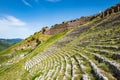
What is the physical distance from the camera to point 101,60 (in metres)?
11.6

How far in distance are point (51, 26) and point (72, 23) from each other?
15821 mm

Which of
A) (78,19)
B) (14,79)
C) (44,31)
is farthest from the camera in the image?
(44,31)

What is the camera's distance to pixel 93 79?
29.7 feet

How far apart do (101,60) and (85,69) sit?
4.02ft

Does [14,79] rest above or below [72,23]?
below

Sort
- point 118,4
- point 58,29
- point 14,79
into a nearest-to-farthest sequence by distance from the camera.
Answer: point 14,79, point 118,4, point 58,29

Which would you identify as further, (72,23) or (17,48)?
(17,48)

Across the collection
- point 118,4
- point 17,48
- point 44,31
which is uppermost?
point 118,4

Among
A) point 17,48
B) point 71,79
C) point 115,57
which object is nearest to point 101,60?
point 115,57

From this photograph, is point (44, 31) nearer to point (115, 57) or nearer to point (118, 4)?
point (118, 4)

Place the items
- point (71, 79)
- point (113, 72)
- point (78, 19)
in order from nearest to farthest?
point (113, 72), point (71, 79), point (78, 19)

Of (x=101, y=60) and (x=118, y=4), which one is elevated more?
(x=118, y=4)

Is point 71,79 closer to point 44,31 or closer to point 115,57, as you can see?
point 115,57

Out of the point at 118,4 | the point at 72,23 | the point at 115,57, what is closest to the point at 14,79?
the point at 115,57
